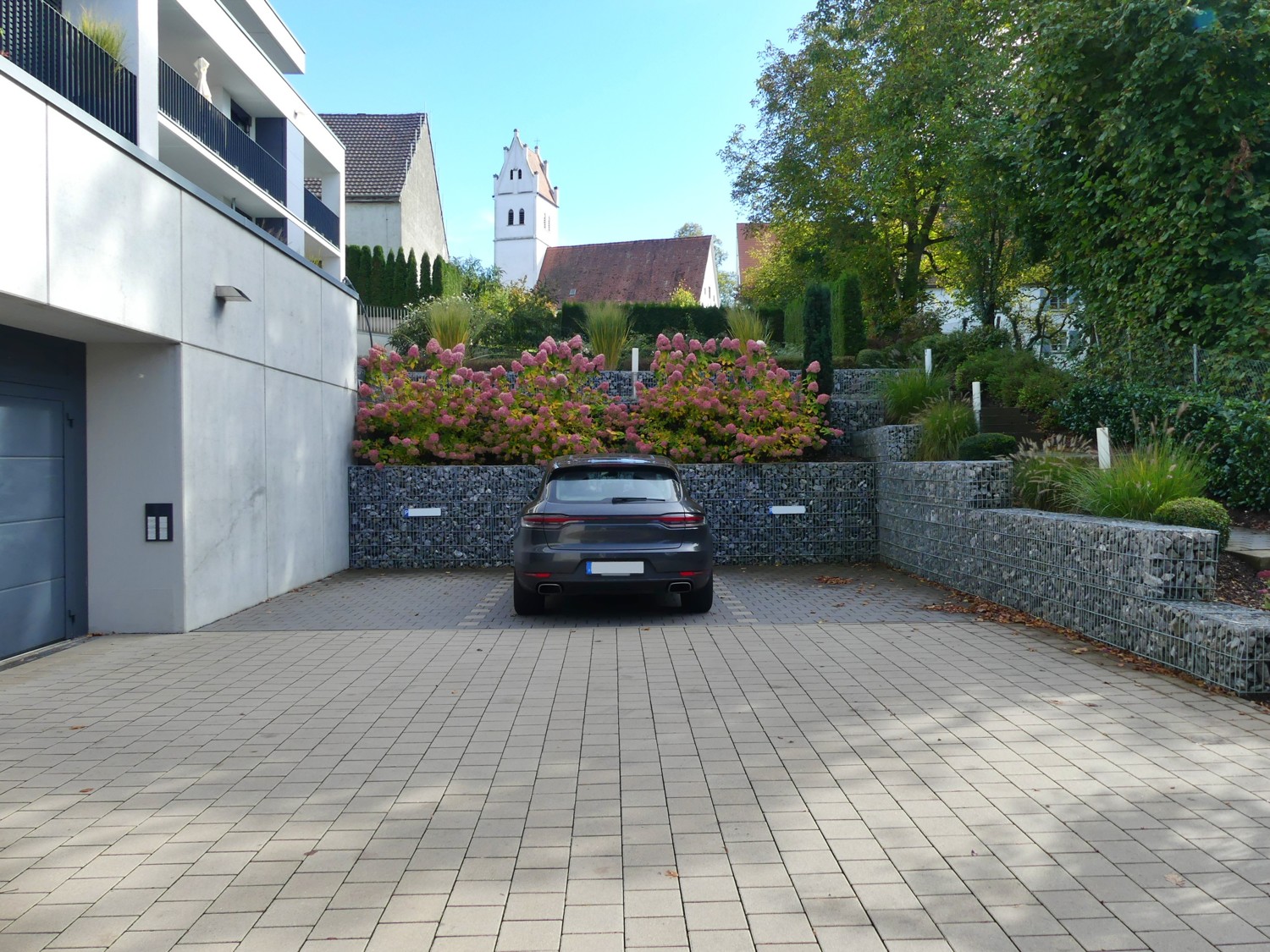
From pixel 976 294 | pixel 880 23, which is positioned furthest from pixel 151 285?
pixel 880 23

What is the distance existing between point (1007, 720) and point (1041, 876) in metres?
2.25

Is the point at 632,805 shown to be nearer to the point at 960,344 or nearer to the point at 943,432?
the point at 943,432

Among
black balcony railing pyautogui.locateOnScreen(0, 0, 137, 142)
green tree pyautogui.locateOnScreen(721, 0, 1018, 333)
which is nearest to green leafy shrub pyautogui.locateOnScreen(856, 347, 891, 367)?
green tree pyautogui.locateOnScreen(721, 0, 1018, 333)

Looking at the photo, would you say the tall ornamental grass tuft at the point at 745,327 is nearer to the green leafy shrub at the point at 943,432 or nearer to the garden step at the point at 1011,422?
the garden step at the point at 1011,422

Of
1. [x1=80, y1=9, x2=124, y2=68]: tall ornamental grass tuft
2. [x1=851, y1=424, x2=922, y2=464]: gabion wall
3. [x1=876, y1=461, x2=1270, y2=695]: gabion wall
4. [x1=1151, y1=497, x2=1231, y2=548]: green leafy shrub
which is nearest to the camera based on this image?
[x1=876, y1=461, x2=1270, y2=695]: gabion wall

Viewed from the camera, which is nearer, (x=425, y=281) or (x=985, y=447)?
(x=985, y=447)

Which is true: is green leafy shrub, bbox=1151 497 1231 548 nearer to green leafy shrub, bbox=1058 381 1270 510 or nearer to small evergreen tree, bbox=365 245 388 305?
green leafy shrub, bbox=1058 381 1270 510

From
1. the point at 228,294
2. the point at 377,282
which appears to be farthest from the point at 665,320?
the point at 228,294

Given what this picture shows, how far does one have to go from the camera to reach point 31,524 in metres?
7.84

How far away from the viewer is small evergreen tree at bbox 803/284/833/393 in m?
16.8

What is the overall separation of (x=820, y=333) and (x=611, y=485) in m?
8.62

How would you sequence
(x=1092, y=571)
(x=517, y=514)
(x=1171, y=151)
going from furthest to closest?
(x=517, y=514), (x=1171, y=151), (x=1092, y=571)

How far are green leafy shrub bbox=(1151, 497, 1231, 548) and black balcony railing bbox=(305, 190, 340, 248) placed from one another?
813 inches

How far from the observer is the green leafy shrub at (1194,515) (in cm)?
823
